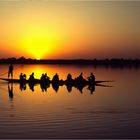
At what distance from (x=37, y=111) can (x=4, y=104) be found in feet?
12.6

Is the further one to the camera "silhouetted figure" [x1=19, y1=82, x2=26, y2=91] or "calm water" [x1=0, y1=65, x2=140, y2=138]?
A: "silhouetted figure" [x1=19, y1=82, x2=26, y2=91]

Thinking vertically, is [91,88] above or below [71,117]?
above

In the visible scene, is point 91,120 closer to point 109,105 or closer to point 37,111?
point 37,111

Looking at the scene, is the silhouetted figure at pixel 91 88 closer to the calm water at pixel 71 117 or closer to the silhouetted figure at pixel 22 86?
the calm water at pixel 71 117

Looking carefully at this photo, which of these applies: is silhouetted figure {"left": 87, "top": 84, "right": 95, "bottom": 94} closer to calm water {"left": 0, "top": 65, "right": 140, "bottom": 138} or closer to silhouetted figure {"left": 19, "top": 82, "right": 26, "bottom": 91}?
calm water {"left": 0, "top": 65, "right": 140, "bottom": 138}

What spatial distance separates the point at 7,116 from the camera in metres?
18.0

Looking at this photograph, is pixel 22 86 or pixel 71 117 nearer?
pixel 71 117

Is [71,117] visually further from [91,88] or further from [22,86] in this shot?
[22,86]

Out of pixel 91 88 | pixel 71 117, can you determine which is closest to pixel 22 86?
pixel 91 88

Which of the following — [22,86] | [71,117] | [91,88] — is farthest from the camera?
[22,86]

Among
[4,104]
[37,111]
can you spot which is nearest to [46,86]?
[4,104]

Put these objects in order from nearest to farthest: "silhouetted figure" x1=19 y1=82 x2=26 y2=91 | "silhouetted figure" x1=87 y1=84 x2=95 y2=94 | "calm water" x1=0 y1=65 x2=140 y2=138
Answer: "calm water" x1=0 y1=65 x2=140 y2=138, "silhouetted figure" x1=87 y1=84 x2=95 y2=94, "silhouetted figure" x1=19 y1=82 x2=26 y2=91

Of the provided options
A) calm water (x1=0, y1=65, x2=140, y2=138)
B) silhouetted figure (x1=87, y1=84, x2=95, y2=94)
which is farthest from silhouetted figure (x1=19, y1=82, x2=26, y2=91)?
calm water (x1=0, y1=65, x2=140, y2=138)

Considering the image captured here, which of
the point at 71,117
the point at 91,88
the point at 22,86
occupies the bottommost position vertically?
the point at 71,117
